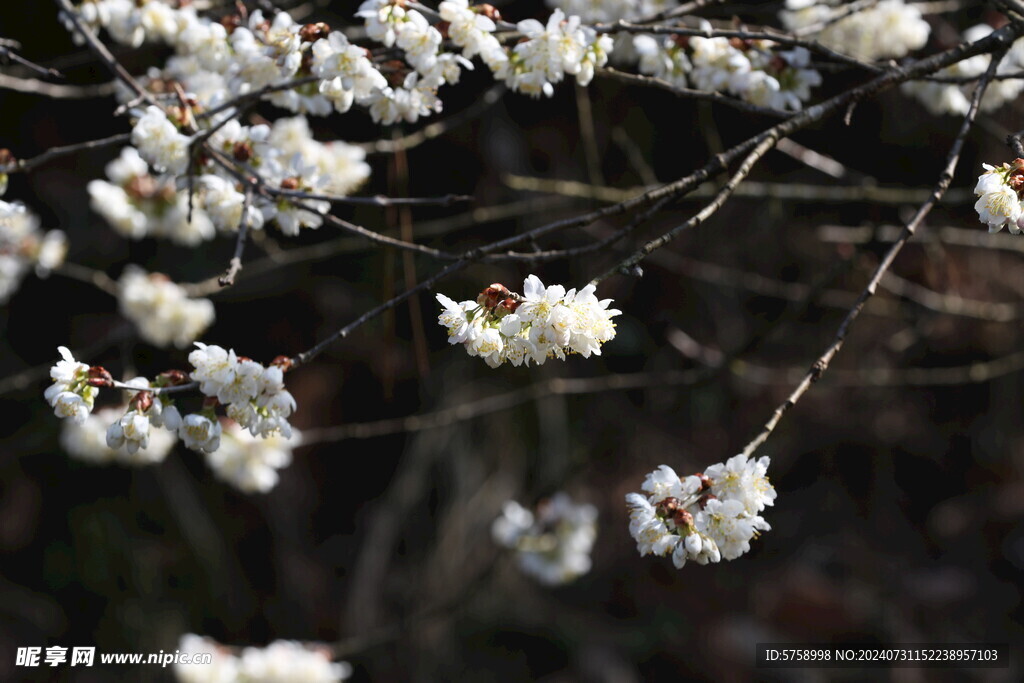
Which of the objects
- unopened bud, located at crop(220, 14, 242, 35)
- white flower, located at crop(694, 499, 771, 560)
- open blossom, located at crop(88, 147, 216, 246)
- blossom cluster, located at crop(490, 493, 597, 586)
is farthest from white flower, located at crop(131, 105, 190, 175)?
blossom cluster, located at crop(490, 493, 597, 586)

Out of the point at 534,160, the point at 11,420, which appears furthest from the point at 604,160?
the point at 11,420

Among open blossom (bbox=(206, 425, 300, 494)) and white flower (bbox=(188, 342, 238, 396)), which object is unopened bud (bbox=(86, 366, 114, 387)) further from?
open blossom (bbox=(206, 425, 300, 494))

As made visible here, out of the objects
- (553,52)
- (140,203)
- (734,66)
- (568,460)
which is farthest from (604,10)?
(568,460)

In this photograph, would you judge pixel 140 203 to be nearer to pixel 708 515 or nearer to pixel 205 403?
pixel 205 403

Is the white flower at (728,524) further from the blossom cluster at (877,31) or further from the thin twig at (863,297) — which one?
the blossom cluster at (877,31)

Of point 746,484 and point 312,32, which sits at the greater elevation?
point 312,32
